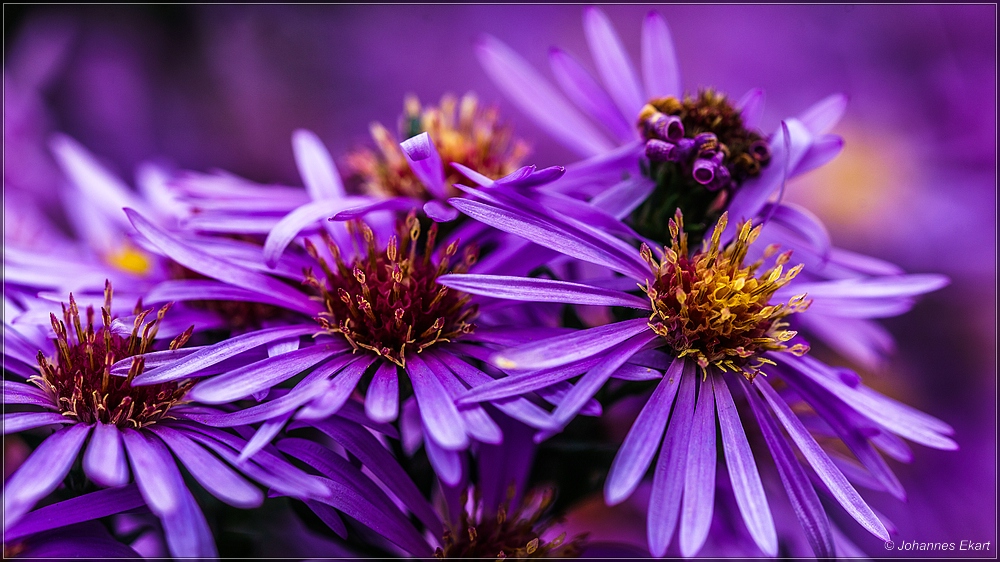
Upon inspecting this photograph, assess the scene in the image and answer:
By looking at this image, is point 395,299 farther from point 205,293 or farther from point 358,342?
point 205,293

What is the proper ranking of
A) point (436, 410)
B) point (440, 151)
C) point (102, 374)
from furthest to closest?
point (440, 151)
point (102, 374)
point (436, 410)

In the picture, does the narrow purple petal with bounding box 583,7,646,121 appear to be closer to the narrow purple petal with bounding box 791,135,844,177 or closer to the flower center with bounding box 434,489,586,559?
the narrow purple petal with bounding box 791,135,844,177

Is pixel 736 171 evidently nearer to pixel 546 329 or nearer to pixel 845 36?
pixel 546 329

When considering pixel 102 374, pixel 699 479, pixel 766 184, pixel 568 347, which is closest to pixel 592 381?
pixel 568 347

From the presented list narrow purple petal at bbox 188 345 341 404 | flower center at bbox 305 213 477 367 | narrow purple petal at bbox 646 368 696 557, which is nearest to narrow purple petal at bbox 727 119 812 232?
narrow purple petal at bbox 646 368 696 557

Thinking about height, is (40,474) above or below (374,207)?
below

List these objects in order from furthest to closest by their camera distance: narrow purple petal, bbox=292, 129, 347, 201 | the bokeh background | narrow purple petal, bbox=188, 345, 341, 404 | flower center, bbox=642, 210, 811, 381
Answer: the bokeh background < narrow purple petal, bbox=292, 129, 347, 201 < flower center, bbox=642, 210, 811, 381 < narrow purple petal, bbox=188, 345, 341, 404

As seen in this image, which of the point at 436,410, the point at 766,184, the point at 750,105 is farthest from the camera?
the point at 750,105
